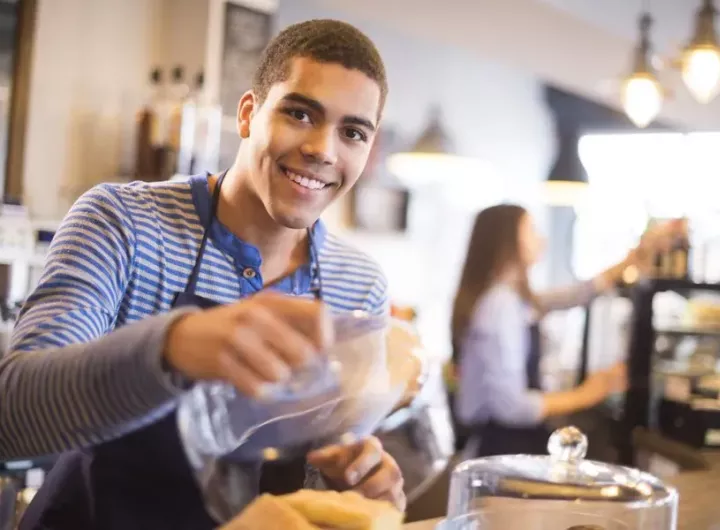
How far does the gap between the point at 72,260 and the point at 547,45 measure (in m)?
4.35

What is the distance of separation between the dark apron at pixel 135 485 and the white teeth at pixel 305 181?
7.0 inches

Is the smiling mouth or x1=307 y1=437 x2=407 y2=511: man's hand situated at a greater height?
the smiling mouth

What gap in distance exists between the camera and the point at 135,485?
0.83 m

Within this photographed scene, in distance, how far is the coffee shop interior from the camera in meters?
1.70

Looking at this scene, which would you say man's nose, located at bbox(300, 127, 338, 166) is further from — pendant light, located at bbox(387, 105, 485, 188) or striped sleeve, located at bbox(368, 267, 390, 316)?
pendant light, located at bbox(387, 105, 485, 188)

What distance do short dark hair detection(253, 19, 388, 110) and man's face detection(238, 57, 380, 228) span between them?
11 millimetres

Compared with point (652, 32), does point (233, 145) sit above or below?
below

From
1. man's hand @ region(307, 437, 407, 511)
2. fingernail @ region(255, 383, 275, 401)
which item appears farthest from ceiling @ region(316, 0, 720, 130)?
fingernail @ region(255, 383, 275, 401)

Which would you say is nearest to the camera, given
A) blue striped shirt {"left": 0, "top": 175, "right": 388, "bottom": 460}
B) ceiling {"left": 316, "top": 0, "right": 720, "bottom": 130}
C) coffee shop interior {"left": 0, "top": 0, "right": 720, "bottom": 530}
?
blue striped shirt {"left": 0, "top": 175, "right": 388, "bottom": 460}

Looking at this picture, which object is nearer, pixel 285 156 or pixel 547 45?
pixel 285 156

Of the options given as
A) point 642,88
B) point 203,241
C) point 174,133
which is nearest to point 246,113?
point 203,241

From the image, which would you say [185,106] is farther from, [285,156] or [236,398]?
[236,398]

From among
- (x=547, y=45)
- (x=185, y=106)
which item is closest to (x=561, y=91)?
(x=547, y=45)

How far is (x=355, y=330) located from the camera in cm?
62
